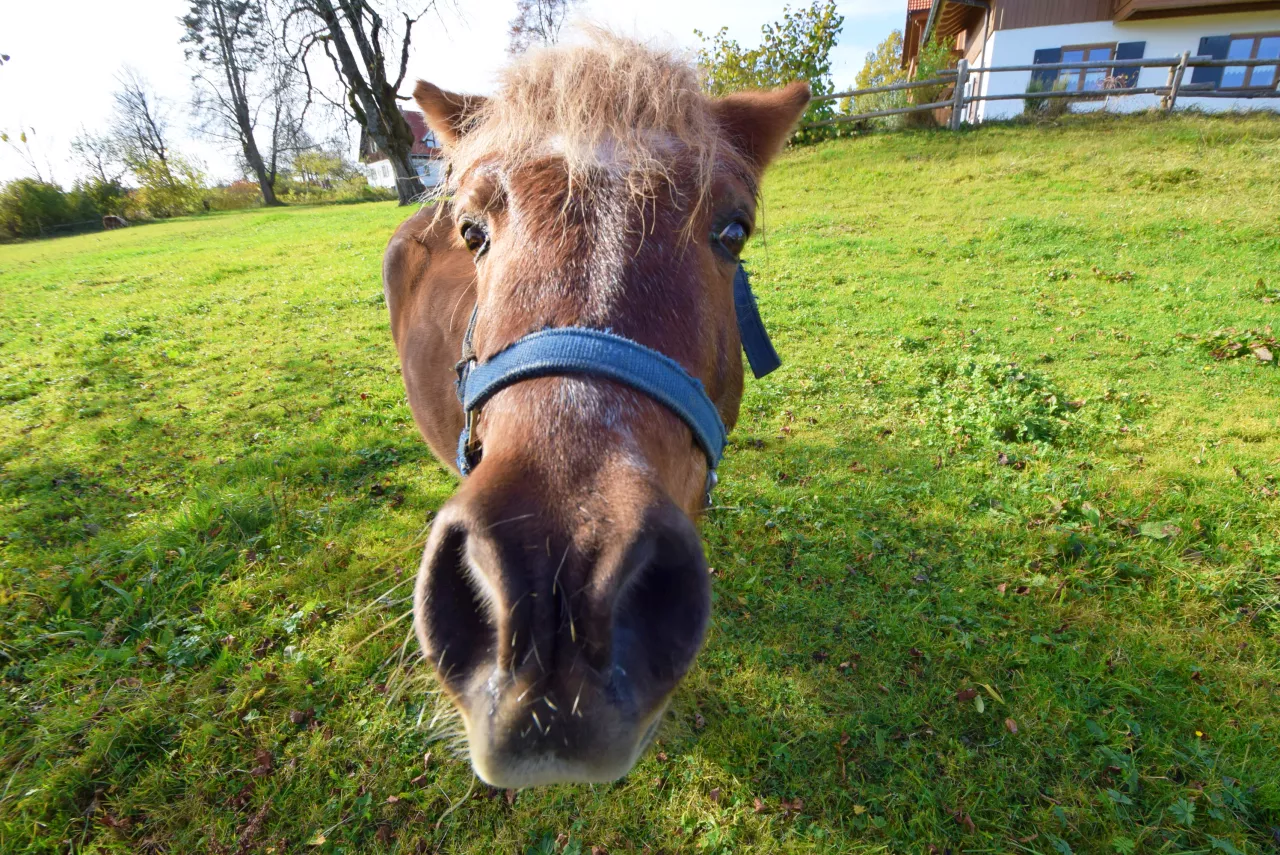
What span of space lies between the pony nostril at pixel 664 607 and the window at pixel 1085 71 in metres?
25.0

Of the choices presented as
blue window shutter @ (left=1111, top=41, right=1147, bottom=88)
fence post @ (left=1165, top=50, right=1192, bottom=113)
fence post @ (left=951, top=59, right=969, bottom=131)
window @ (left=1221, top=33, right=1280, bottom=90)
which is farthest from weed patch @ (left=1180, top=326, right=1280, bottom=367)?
window @ (left=1221, top=33, right=1280, bottom=90)

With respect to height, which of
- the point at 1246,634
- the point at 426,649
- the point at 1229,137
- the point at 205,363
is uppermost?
the point at 1229,137

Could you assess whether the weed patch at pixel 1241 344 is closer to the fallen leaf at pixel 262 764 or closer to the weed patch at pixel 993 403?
the weed patch at pixel 993 403

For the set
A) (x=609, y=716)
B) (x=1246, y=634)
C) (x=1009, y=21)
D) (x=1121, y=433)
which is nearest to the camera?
(x=609, y=716)

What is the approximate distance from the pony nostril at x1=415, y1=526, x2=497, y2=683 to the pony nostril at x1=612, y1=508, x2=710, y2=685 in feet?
0.94

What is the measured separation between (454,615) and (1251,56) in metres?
30.2

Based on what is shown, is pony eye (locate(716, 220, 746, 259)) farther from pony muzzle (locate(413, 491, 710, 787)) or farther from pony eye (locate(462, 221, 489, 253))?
pony muzzle (locate(413, 491, 710, 787))

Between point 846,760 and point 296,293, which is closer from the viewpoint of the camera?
point 846,760

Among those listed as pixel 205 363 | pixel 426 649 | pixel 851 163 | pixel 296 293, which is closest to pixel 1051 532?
pixel 426 649

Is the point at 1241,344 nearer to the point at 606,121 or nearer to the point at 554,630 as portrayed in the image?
the point at 606,121

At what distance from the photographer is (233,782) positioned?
8.22 ft

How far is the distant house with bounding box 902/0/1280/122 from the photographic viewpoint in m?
17.8

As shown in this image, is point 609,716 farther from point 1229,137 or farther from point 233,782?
point 1229,137

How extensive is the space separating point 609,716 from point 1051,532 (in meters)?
3.92
